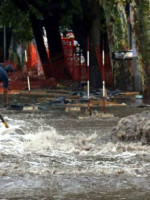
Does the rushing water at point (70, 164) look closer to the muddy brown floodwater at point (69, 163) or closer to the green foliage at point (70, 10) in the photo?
the muddy brown floodwater at point (69, 163)

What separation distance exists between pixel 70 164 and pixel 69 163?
0.10m

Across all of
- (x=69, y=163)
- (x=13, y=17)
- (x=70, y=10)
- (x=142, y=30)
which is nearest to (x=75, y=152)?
(x=69, y=163)

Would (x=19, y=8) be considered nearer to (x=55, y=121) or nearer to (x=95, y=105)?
(x=95, y=105)

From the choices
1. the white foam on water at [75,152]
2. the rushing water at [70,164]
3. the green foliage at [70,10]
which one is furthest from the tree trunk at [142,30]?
the green foliage at [70,10]

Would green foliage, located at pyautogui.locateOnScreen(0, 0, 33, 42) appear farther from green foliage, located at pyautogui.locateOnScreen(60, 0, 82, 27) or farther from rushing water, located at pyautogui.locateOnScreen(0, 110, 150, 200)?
rushing water, located at pyautogui.locateOnScreen(0, 110, 150, 200)

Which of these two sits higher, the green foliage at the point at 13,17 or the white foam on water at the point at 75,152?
the green foliage at the point at 13,17

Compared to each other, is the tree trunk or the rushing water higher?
the tree trunk

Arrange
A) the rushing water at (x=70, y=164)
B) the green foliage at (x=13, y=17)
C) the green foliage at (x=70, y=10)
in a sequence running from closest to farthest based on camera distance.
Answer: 1. the rushing water at (x=70, y=164)
2. the green foliage at (x=70, y=10)
3. the green foliage at (x=13, y=17)

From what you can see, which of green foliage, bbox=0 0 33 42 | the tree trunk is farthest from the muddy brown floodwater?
green foliage, bbox=0 0 33 42

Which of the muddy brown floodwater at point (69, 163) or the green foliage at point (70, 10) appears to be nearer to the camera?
the muddy brown floodwater at point (69, 163)

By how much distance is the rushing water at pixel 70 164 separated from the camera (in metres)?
8.37

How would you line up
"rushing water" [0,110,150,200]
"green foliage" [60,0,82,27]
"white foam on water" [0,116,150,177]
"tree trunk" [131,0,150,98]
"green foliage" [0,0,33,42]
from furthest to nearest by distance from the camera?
"green foliage" [0,0,33,42] → "green foliage" [60,0,82,27] → "tree trunk" [131,0,150,98] → "white foam on water" [0,116,150,177] → "rushing water" [0,110,150,200]

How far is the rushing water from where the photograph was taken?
837 cm

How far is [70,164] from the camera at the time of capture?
33.2 ft
